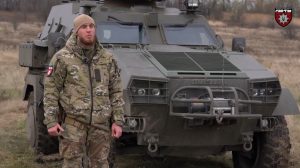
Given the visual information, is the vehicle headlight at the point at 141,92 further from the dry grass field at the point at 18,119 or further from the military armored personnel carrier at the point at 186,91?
the dry grass field at the point at 18,119

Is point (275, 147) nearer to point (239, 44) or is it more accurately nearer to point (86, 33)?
point (239, 44)

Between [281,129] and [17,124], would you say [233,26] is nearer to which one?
[17,124]

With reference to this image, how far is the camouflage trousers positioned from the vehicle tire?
3214 mm

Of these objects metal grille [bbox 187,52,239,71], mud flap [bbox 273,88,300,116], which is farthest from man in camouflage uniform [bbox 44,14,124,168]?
mud flap [bbox 273,88,300,116]

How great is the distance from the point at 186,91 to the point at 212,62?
0.75 meters

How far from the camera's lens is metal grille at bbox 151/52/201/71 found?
6.72 metres

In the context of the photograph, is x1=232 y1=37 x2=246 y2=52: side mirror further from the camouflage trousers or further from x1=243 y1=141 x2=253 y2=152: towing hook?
the camouflage trousers

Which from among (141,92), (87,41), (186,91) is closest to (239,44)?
(186,91)

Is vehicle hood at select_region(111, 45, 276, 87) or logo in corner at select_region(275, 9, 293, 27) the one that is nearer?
vehicle hood at select_region(111, 45, 276, 87)

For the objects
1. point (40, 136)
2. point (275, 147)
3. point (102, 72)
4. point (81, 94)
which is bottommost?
point (40, 136)

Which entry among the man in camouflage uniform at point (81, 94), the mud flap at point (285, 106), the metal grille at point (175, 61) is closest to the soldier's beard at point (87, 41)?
the man in camouflage uniform at point (81, 94)

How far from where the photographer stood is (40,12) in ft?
155

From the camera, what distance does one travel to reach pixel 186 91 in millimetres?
6457

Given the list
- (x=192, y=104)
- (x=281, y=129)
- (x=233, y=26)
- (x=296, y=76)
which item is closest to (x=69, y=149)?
(x=192, y=104)
